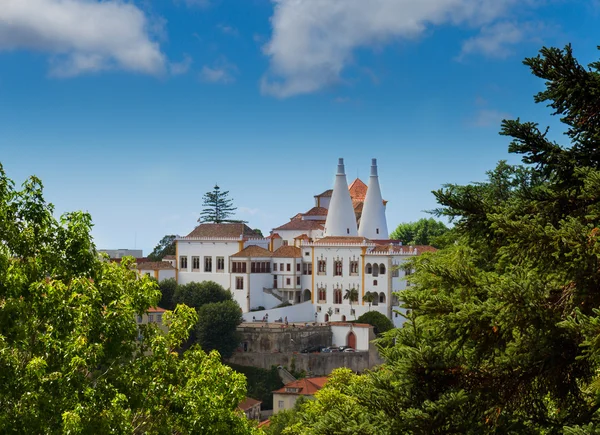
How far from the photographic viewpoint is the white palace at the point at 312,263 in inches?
2682

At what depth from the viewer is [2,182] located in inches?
571

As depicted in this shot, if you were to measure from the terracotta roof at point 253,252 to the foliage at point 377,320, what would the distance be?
9.18 meters

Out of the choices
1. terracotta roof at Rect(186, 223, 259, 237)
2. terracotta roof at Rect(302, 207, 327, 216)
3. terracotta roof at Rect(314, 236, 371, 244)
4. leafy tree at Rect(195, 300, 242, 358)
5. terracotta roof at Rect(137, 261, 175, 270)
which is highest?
terracotta roof at Rect(302, 207, 327, 216)

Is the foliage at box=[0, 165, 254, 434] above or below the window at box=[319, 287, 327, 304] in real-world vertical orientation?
below

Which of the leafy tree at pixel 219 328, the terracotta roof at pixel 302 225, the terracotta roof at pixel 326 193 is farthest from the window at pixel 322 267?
the terracotta roof at pixel 326 193

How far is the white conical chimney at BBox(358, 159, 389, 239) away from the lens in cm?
7331

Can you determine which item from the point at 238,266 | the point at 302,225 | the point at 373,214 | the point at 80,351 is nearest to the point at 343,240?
the point at 373,214

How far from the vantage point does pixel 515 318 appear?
7.54m

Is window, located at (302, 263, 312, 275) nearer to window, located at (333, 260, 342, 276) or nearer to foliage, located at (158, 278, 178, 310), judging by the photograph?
window, located at (333, 260, 342, 276)

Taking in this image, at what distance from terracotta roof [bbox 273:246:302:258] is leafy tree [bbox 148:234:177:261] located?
674 inches

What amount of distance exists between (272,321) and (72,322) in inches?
2189

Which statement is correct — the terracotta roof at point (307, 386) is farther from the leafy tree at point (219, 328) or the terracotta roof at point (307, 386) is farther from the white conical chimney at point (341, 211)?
the white conical chimney at point (341, 211)

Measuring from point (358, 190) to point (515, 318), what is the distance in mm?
74108

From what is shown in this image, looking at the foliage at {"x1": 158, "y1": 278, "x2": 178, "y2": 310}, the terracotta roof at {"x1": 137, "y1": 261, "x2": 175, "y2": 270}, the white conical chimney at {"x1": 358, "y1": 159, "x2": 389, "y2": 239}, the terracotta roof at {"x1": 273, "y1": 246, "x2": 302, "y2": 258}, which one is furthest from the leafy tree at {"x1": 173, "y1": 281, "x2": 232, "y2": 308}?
the white conical chimney at {"x1": 358, "y1": 159, "x2": 389, "y2": 239}
